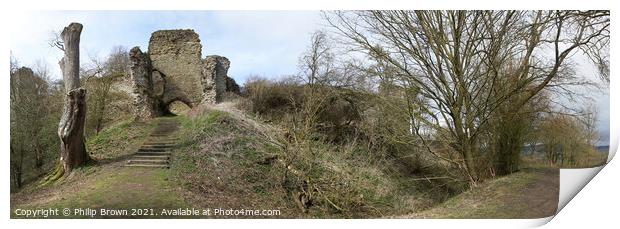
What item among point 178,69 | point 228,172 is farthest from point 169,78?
→ point 228,172

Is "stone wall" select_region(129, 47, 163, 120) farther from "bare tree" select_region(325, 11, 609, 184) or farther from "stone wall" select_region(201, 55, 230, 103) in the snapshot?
"bare tree" select_region(325, 11, 609, 184)

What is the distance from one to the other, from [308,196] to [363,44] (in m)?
2.01

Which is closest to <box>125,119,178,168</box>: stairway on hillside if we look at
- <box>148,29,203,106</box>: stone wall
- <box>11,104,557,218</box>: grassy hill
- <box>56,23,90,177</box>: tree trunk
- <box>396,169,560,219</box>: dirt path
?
<box>11,104,557,218</box>: grassy hill

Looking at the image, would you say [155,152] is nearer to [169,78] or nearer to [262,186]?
[262,186]

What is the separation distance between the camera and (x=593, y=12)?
4.68 metres

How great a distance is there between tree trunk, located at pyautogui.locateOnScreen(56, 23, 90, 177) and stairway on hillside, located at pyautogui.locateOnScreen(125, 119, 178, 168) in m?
0.73

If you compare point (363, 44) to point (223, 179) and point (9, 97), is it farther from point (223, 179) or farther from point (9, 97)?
point (9, 97)

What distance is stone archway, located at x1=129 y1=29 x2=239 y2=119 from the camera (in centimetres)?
894

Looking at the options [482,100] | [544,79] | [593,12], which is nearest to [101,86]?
[482,100]

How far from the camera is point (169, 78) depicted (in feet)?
35.2

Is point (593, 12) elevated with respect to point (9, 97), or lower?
elevated

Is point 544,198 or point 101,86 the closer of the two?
point 544,198

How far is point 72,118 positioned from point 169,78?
5183mm

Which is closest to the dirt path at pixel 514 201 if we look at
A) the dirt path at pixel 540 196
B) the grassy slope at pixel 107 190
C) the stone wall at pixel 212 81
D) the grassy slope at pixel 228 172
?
the dirt path at pixel 540 196
